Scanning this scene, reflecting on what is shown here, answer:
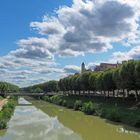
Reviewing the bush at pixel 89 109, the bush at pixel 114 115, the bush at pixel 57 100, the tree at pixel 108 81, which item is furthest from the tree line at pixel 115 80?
the bush at pixel 114 115

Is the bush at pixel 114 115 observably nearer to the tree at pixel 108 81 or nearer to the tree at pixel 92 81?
the tree at pixel 108 81

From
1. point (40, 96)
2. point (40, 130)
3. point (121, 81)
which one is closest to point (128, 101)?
point (121, 81)

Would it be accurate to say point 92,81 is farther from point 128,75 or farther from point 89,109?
point 128,75

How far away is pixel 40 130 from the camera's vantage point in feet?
134

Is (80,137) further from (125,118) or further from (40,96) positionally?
(40,96)

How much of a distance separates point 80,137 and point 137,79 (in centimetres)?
2067

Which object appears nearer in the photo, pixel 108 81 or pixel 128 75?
pixel 128 75

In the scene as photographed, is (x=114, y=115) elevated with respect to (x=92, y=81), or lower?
lower

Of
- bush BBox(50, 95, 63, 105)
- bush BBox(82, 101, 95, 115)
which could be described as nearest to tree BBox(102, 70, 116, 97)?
bush BBox(82, 101, 95, 115)

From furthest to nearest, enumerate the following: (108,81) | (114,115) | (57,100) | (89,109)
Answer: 1. (57,100)
2. (108,81)
3. (89,109)
4. (114,115)

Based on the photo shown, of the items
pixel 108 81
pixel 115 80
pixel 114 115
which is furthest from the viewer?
pixel 108 81

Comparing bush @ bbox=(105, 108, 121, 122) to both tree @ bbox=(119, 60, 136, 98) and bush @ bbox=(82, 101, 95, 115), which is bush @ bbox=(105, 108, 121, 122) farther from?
bush @ bbox=(82, 101, 95, 115)

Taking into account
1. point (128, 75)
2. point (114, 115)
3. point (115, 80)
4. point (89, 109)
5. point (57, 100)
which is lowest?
point (114, 115)

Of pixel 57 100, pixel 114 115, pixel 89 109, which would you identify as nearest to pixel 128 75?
pixel 89 109
